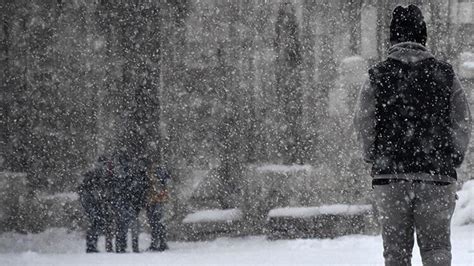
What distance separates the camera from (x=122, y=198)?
1142 cm

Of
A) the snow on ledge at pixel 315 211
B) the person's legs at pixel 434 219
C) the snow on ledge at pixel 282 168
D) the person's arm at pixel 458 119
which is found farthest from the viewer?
the snow on ledge at pixel 282 168

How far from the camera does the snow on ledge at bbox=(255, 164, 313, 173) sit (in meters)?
12.7

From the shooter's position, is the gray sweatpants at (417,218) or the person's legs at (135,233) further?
the person's legs at (135,233)

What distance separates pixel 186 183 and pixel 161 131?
36.3 inches

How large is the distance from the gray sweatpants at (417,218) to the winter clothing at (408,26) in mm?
810

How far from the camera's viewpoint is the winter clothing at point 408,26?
14.4 feet

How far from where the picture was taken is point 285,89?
1308 cm

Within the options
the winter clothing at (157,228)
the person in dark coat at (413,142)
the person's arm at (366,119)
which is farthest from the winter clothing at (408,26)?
the winter clothing at (157,228)

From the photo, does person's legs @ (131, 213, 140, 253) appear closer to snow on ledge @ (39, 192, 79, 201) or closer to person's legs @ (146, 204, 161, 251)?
person's legs @ (146, 204, 161, 251)

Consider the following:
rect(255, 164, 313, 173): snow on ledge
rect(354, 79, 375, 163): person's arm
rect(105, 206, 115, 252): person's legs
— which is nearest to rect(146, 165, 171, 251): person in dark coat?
rect(105, 206, 115, 252): person's legs

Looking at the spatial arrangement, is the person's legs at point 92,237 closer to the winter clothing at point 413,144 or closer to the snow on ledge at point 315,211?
the snow on ledge at point 315,211

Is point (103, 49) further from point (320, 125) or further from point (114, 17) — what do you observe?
point (320, 125)

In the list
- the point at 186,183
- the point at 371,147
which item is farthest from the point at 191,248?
the point at 371,147

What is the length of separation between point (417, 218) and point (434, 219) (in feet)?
0.29
